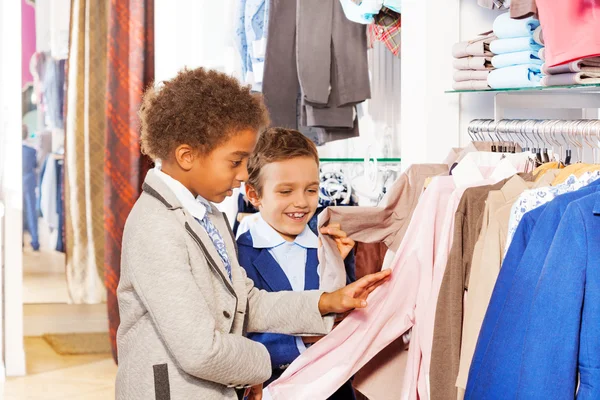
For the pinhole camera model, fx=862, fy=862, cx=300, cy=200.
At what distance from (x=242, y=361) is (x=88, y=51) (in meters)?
3.10

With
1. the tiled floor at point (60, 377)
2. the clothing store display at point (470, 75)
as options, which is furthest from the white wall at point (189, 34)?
the clothing store display at point (470, 75)

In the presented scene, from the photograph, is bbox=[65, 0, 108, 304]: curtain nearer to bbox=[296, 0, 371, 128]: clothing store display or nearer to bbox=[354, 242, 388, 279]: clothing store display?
bbox=[296, 0, 371, 128]: clothing store display

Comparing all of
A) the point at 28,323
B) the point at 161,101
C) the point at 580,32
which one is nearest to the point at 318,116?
the point at 580,32

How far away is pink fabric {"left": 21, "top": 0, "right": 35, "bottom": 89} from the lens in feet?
13.9

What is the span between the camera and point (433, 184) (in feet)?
5.49

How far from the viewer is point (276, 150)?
1908 mm

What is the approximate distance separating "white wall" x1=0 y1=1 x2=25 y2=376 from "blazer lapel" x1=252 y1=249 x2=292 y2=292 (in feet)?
7.54

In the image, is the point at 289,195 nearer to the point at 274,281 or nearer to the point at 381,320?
the point at 274,281

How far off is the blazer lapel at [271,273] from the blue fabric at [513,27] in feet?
2.63

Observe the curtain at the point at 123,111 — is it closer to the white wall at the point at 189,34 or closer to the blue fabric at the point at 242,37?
the white wall at the point at 189,34

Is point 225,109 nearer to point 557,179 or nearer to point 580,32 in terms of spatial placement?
point 557,179

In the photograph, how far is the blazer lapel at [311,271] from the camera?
1866mm

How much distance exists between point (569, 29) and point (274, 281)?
32.0 inches

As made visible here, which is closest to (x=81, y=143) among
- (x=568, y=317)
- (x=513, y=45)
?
(x=513, y=45)
